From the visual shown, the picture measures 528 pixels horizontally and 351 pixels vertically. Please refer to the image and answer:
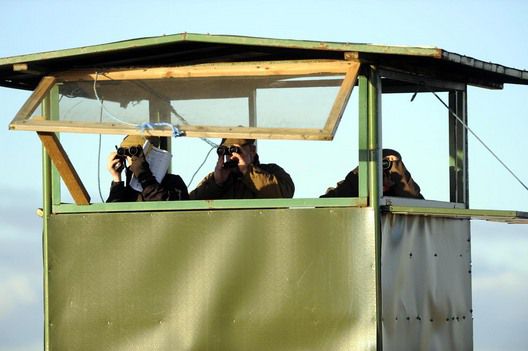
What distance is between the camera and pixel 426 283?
13.0 metres

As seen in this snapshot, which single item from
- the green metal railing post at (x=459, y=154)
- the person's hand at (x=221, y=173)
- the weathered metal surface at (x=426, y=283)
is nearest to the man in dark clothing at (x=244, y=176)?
the person's hand at (x=221, y=173)

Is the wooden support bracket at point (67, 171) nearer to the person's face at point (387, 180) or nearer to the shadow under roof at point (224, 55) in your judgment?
the shadow under roof at point (224, 55)

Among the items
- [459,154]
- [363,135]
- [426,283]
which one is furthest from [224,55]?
[426,283]

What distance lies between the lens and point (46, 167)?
43.4 ft

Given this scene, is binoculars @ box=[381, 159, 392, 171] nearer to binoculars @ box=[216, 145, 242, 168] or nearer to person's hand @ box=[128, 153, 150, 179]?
binoculars @ box=[216, 145, 242, 168]

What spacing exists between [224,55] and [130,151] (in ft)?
3.56

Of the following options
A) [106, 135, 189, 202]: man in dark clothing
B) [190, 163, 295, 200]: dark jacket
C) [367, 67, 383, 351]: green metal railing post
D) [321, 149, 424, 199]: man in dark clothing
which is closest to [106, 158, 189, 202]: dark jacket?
[106, 135, 189, 202]: man in dark clothing

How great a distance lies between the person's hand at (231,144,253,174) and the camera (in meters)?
13.2

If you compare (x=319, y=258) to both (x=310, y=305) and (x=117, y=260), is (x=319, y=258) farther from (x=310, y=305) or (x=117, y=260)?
(x=117, y=260)

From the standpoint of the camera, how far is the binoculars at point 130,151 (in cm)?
1320

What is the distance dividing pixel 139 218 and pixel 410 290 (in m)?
2.18

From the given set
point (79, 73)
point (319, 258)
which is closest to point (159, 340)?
point (319, 258)

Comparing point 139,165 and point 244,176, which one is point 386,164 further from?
point 139,165

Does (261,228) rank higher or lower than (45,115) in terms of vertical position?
lower
